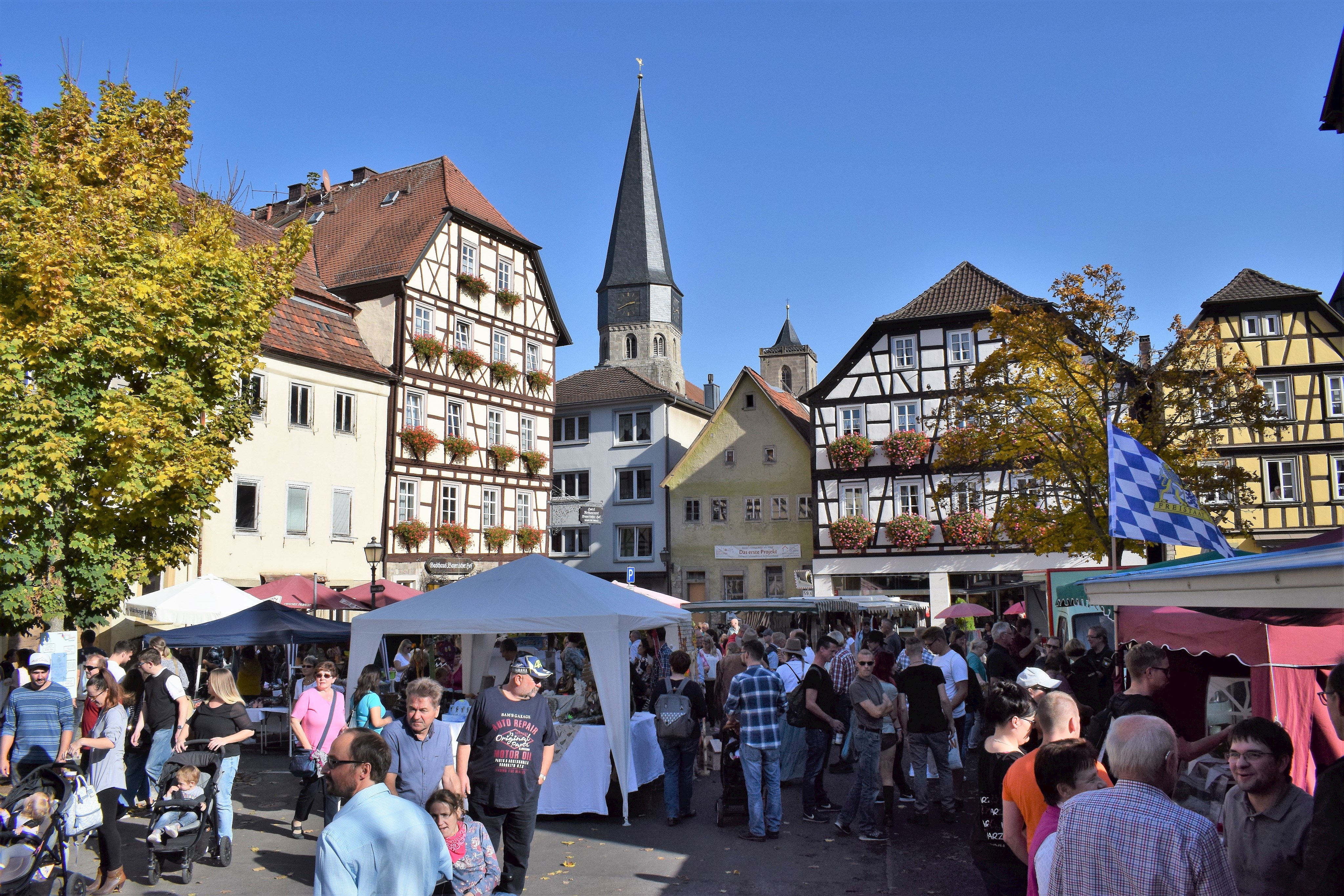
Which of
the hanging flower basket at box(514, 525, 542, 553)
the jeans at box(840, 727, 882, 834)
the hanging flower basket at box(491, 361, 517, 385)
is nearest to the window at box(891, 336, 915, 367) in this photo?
the hanging flower basket at box(491, 361, 517, 385)

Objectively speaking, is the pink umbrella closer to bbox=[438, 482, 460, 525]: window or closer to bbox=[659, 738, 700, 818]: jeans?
bbox=[438, 482, 460, 525]: window

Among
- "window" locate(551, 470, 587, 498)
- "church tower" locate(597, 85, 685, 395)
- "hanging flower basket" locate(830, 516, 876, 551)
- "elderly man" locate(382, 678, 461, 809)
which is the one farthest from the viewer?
"church tower" locate(597, 85, 685, 395)

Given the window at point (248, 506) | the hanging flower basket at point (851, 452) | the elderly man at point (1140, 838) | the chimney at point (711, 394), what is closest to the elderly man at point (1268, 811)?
the elderly man at point (1140, 838)

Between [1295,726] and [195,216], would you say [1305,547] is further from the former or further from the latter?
[195,216]

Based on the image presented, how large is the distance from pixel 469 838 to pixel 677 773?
4.54 meters

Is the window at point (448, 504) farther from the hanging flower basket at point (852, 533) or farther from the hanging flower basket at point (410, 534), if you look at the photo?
the hanging flower basket at point (852, 533)

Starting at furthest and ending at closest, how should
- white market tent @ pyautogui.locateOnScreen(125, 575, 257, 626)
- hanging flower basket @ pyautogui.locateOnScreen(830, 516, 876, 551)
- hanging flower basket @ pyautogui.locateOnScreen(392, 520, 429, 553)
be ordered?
hanging flower basket @ pyautogui.locateOnScreen(830, 516, 876, 551) < hanging flower basket @ pyautogui.locateOnScreen(392, 520, 429, 553) < white market tent @ pyautogui.locateOnScreen(125, 575, 257, 626)

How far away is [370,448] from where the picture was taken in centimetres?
2980

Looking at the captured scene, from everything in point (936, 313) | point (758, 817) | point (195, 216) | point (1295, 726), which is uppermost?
point (936, 313)

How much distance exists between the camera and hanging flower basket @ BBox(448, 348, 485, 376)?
32.3 meters

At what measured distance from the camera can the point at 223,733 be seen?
8.46m

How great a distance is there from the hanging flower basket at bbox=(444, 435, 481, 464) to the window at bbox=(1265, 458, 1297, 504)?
24675 millimetres

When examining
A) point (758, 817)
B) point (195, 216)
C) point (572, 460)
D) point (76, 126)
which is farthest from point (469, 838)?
point (572, 460)

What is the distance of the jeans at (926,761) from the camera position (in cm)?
938
